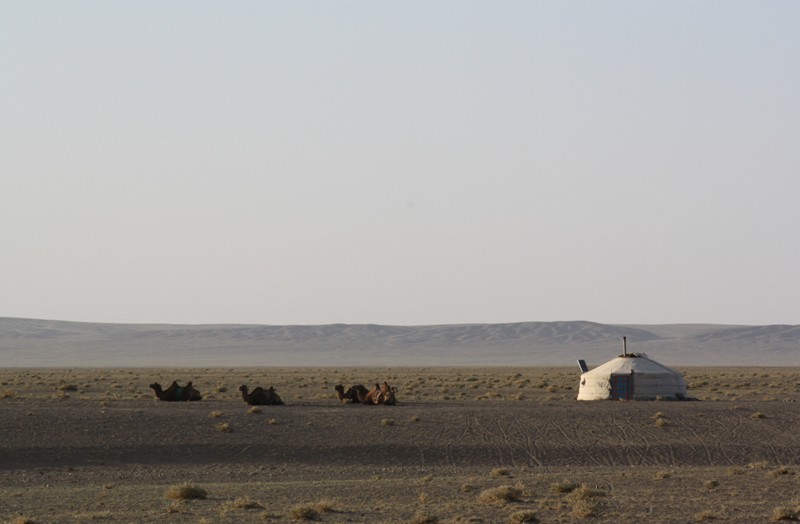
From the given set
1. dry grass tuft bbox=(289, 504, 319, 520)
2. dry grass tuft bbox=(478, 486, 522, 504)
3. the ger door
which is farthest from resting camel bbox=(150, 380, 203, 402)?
dry grass tuft bbox=(289, 504, 319, 520)

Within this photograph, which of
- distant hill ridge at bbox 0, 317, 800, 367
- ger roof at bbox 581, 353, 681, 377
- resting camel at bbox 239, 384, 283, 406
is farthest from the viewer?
distant hill ridge at bbox 0, 317, 800, 367

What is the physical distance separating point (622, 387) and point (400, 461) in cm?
1654

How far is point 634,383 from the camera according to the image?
1738 inches

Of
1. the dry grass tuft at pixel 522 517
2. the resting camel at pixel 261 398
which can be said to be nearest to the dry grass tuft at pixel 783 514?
the dry grass tuft at pixel 522 517

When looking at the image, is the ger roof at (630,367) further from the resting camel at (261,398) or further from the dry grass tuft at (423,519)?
the dry grass tuft at (423,519)

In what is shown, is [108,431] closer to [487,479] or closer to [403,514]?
[487,479]

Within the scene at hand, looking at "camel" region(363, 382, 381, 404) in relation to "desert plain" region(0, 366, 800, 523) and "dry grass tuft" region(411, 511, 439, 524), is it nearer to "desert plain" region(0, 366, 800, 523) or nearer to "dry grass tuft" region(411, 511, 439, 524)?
"desert plain" region(0, 366, 800, 523)

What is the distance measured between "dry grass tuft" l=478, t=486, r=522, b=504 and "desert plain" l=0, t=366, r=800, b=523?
42 mm

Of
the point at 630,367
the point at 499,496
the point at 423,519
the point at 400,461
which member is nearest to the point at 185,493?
the point at 423,519

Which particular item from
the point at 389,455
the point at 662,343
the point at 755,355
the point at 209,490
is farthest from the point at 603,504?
the point at 662,343

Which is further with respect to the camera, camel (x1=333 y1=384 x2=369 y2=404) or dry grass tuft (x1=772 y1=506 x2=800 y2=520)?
camel (x1=333 y1=384 x2=369 y2=404)

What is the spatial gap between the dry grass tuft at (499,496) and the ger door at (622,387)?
2314 centimetres

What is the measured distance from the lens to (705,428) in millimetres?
34219

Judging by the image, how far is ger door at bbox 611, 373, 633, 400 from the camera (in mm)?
44031
